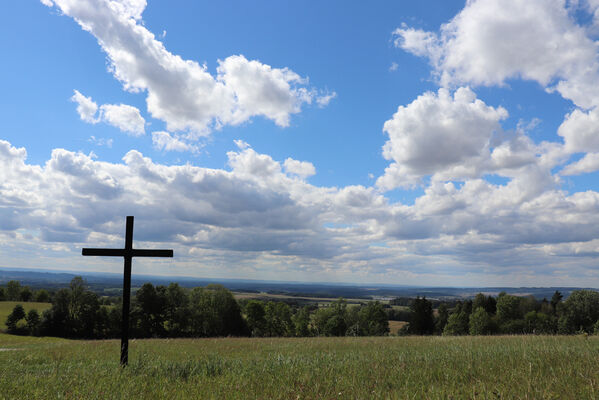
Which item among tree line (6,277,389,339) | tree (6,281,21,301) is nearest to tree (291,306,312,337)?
tree line (6,277,389,339)

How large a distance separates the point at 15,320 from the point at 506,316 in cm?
8671

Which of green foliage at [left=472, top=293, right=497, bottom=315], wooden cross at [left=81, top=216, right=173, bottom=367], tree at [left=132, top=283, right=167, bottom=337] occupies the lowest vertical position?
green foliage at [left=472, top=293, right=497, bottom=315]

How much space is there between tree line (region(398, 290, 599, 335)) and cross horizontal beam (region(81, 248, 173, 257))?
197 ft

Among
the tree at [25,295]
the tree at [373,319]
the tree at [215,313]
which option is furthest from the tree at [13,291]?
the tree at [373,319]

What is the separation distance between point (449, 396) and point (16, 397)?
6915mm

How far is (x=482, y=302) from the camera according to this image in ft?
258

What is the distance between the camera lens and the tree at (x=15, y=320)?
62.2 metres

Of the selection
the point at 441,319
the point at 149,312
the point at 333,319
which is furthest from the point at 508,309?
the point at 149,312

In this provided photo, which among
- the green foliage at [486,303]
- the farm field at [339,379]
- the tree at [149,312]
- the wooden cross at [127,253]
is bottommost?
the green foliage at [486,303]

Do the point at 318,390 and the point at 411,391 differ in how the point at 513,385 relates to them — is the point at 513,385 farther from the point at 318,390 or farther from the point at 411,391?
the point at 318,390

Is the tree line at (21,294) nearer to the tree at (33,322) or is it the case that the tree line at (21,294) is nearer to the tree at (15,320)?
the tree at (15,320)

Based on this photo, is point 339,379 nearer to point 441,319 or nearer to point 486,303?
point 441,319

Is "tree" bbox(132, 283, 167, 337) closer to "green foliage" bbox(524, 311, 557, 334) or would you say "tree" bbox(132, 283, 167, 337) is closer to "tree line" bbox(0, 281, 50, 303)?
"green foliage" bbox(524, 311, 557, 334)

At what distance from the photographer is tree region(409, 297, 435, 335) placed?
71.2 meters
